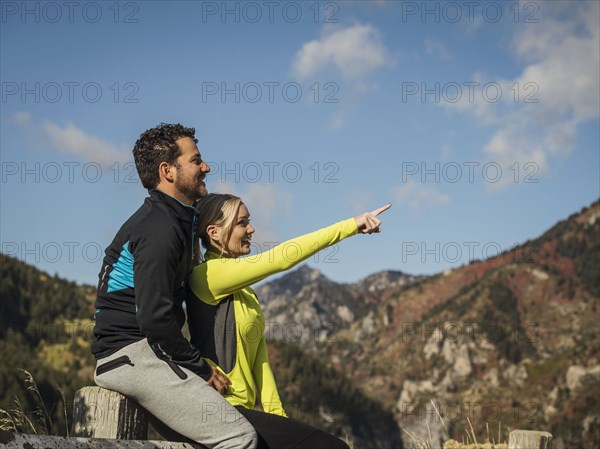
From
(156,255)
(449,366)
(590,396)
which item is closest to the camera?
(156,255)

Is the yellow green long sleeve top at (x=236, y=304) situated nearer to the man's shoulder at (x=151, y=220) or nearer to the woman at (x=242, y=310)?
the woman at (x=242, y=310)

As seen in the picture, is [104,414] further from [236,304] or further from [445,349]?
[445,349]

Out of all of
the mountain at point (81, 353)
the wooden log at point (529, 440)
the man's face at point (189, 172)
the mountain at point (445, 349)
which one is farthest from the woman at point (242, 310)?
the mountain at point (81, 353)

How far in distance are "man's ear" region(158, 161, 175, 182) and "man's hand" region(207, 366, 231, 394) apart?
0.92 m

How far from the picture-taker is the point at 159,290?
2855 millimetres

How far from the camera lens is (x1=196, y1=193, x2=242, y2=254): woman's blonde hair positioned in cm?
349

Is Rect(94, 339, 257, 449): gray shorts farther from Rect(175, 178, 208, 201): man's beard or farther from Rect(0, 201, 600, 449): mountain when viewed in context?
Rect(0, 201, 600, 449): mountain

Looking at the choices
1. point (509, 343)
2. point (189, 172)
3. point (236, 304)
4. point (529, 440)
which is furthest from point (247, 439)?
point (509, 343)

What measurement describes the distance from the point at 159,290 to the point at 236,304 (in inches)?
22.4

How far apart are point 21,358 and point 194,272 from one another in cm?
3891

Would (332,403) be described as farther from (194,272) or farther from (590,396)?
(194,272)

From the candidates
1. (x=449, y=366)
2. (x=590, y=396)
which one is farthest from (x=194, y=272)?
(x=449, y=366)

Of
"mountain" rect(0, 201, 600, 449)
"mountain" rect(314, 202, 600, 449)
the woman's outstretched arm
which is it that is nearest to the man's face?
the woman's outstretched arm

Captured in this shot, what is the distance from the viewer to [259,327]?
340 cm
